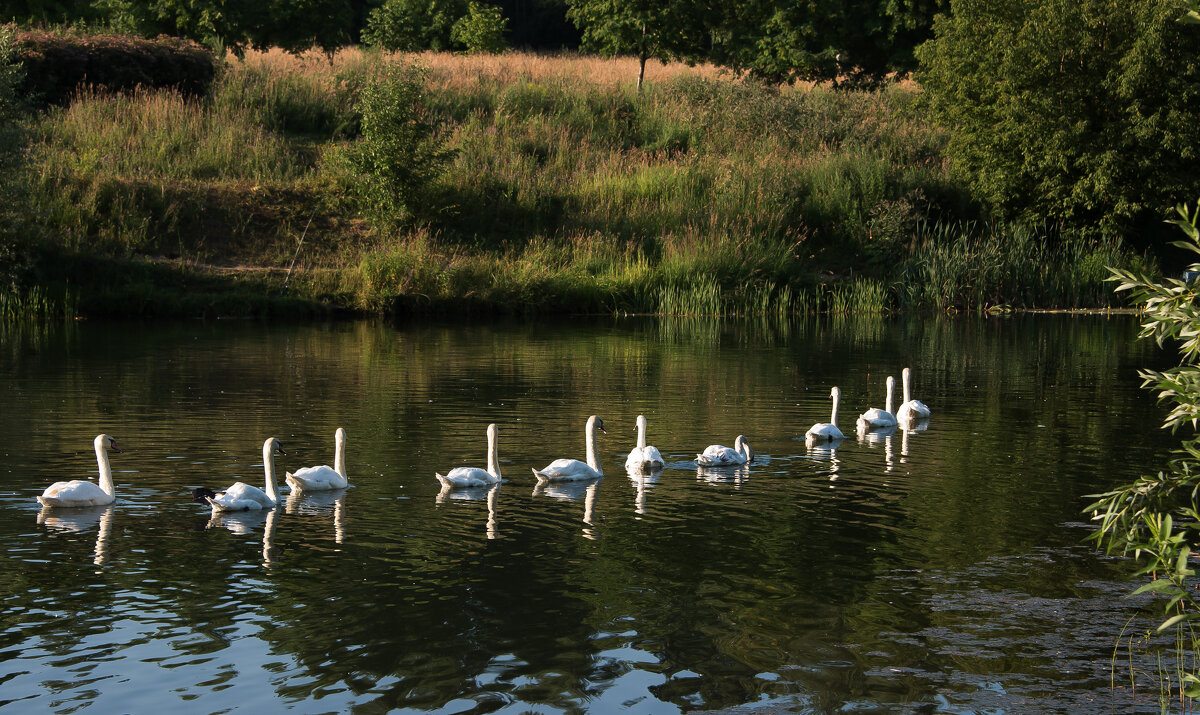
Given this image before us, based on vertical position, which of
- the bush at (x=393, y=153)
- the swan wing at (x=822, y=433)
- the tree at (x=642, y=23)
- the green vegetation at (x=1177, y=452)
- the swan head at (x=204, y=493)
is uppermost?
the tree at (x=642, y=23)

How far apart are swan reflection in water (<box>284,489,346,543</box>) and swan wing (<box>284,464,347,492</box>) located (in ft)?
0.21

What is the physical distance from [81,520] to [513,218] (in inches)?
1092

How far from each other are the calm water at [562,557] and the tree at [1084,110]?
763 inches

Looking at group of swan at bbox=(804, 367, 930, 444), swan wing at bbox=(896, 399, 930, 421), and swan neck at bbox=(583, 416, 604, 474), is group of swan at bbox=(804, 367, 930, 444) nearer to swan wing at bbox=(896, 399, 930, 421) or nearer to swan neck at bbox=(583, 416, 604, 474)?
swan wing at bbox=(896, 399, 930, 421)

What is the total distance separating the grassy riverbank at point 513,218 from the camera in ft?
111

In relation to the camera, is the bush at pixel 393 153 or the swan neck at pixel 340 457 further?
the bush at pixel 393 153

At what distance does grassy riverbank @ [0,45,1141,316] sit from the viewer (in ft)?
111

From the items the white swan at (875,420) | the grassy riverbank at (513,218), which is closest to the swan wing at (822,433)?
the white swan at (875,420)

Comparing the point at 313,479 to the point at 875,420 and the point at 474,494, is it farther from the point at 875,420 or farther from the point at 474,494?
the point at 875,420

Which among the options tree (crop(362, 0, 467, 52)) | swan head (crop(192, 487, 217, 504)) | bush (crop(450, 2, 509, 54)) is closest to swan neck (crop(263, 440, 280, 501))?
swan head (crop(192, 487, 217, 504))

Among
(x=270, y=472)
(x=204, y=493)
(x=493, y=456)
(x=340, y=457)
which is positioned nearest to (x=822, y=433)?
(x=493, y=456)

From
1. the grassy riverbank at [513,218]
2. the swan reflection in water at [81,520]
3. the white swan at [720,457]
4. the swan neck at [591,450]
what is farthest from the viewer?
the grassy riverbank at [513,218]

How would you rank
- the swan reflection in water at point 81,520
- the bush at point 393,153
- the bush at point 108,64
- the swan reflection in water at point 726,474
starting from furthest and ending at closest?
1. the bush at point 108,64
2. the bush at point 393,153
3. the swan reflection in water at point 726,474
4. the swan reflection in water at point 81,520

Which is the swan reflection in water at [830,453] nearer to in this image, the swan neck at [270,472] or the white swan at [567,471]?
the white swan at [567,471]
